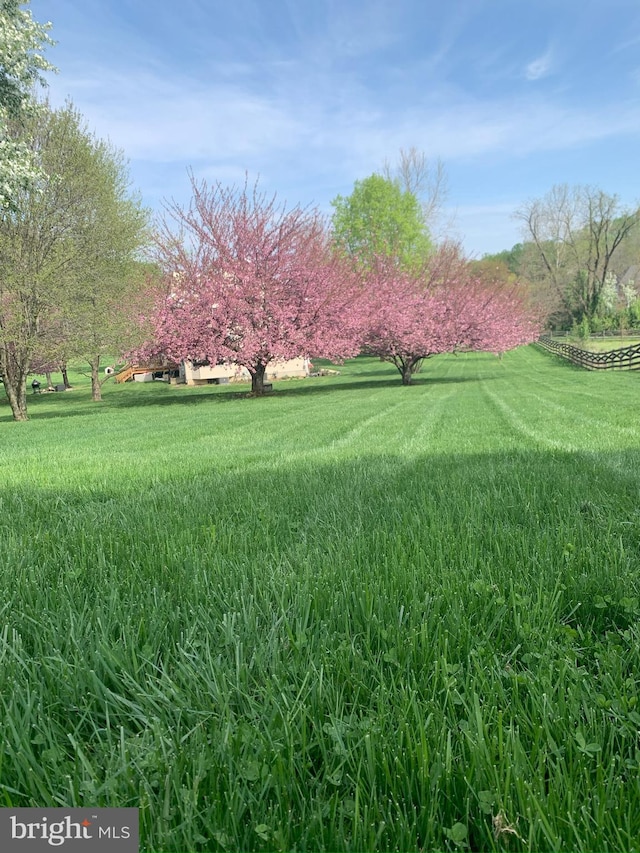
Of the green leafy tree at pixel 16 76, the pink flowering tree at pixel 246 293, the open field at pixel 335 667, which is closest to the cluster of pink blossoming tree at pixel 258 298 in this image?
the pink flowering tree at pixel 246 293

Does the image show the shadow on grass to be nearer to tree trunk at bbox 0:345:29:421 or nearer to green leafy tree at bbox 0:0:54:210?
tree trunk at bbox 0:345:29:421

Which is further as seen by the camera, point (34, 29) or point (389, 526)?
point (34, 29)

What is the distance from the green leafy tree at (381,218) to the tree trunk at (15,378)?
101 feet

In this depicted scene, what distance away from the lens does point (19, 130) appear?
1488cm

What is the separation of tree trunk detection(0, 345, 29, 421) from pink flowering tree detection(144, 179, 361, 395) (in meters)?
4.87

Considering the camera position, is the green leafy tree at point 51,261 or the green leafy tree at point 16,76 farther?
the green leafy tree at point 51,261

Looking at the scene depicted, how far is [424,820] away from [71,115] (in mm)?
19629

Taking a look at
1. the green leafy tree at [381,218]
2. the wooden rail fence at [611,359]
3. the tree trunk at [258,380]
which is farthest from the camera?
the green leafy tree at [381,218]

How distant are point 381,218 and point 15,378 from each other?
33.6 meters

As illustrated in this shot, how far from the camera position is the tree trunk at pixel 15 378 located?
16.3 metres

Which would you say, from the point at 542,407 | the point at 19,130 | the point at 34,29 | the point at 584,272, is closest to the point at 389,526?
the point at 542,407

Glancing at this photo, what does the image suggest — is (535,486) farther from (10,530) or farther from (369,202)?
(369,202)

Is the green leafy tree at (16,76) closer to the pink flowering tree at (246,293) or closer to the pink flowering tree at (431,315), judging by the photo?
the pink flowering tree at (246,293)

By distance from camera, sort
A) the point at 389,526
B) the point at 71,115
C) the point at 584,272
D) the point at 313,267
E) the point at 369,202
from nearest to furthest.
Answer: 1. the point at 389,526
2. the point at 71,115
3. the point at 313,267
4. the point at 369,202
5. the point at 584,272
